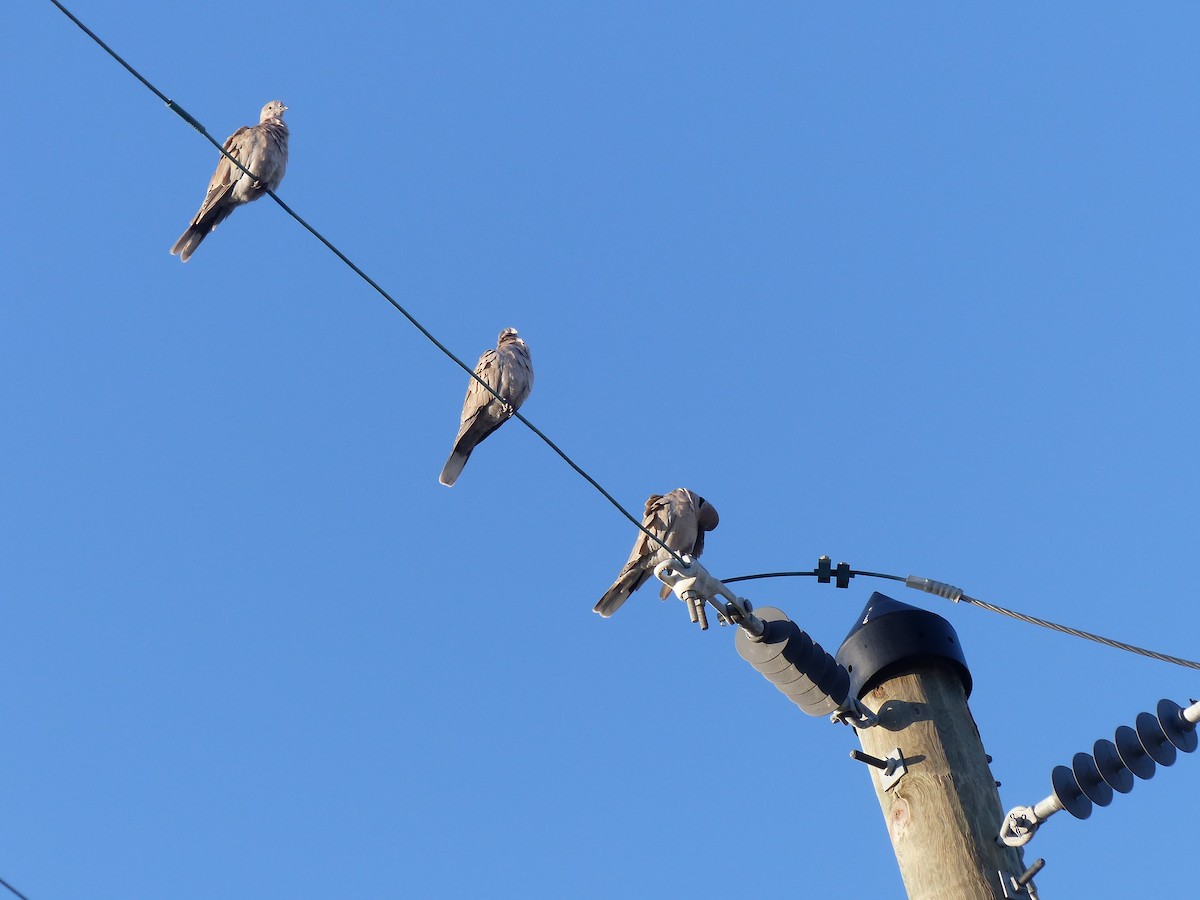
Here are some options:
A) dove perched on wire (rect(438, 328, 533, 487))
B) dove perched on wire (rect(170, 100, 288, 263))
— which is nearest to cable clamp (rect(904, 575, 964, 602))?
dove perched on wire (rect(438, 328, 533, 487))

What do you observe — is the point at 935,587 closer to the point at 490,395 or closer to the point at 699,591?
the point at 699,591

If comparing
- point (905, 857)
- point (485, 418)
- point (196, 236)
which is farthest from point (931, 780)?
point (196, 236)

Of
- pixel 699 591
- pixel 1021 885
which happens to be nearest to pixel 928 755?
pixel 1021 885

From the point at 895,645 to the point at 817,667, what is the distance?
309mm

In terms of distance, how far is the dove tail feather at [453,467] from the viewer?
26.1 ft

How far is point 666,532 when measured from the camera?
7.56m

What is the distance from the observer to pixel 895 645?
14.5 feet

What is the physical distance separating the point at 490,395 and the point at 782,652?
4051mm

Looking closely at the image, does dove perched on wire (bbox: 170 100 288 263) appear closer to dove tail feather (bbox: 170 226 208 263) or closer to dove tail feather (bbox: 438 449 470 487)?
dove tail feather (bbox: 170 226 208 263)

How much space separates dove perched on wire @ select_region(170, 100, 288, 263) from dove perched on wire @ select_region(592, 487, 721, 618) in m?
3.11

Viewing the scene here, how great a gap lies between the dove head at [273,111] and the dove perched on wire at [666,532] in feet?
13.8

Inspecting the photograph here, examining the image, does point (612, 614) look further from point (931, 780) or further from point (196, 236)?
point (196, 236)

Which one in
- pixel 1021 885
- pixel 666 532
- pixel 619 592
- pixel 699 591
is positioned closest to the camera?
pixel 1021 885

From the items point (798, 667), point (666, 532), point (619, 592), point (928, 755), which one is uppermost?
point (666, 532)
